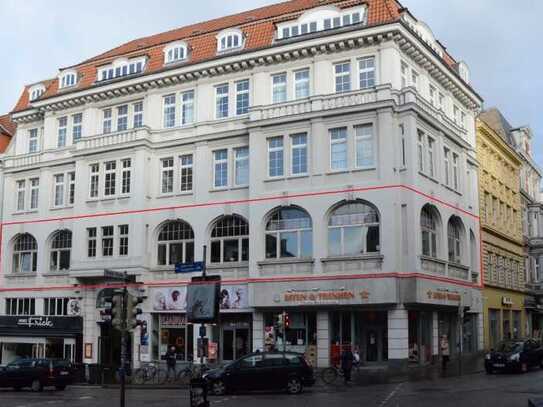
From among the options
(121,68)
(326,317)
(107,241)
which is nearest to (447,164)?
(326,317)

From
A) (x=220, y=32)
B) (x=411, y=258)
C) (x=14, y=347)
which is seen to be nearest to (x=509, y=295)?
(x=411, y=258)

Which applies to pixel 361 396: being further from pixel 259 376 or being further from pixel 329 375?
pixel 329 375

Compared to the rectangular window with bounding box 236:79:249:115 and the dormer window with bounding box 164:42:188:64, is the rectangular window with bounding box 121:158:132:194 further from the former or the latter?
the rectangular window with bounding box 236:79:249:115

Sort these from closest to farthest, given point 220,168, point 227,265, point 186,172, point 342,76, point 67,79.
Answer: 1. point 342,76
2. point 227,265
3. point 220,168
4. point 186,172
5. point 67,79

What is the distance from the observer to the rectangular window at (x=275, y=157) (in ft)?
119

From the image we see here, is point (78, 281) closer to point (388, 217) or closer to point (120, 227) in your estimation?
point (120, 227)

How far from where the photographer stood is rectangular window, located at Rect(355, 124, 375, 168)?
3425 cm

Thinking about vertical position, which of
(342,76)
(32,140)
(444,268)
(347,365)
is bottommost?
(347,365)

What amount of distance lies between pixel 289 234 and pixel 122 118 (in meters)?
13.4

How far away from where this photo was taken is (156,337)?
39250 millimetres

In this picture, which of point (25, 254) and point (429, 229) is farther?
point (25, 254)

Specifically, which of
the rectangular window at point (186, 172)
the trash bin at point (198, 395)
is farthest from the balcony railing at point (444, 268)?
the trash bin at point (198, 395)

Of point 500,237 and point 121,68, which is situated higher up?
point 121,68

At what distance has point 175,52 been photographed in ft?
136
